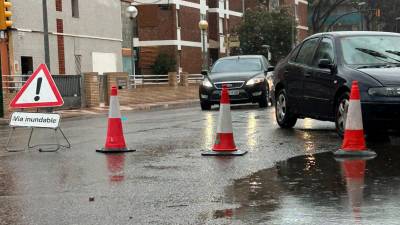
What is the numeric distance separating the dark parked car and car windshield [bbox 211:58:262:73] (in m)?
8.04

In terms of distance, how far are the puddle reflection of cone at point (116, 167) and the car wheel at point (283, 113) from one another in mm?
3850

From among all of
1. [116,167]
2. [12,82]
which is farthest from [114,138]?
[12,82]

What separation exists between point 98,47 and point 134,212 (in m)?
32.0

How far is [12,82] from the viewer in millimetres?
23781

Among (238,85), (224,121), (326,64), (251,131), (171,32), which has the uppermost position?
(171,32)

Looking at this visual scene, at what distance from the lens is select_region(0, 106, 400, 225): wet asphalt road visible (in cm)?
550

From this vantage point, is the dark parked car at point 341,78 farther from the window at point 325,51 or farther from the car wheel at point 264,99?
the car wheel at point 264,99

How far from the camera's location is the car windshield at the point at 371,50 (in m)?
10.1

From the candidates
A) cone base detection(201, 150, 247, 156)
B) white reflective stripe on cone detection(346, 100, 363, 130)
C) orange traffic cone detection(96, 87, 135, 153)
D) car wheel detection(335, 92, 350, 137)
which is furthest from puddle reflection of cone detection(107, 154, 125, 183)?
car wheel detection(335, 92, 350, 137)

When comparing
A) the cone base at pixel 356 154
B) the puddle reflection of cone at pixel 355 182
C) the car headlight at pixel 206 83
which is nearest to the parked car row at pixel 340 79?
the cone base at pixel 356 154

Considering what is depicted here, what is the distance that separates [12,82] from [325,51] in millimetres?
15683

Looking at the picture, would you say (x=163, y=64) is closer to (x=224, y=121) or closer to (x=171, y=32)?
(x=171, y=32)

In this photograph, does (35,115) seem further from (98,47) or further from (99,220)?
(98,47)

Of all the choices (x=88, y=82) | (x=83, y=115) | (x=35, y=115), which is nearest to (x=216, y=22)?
(x=88, y=82)
